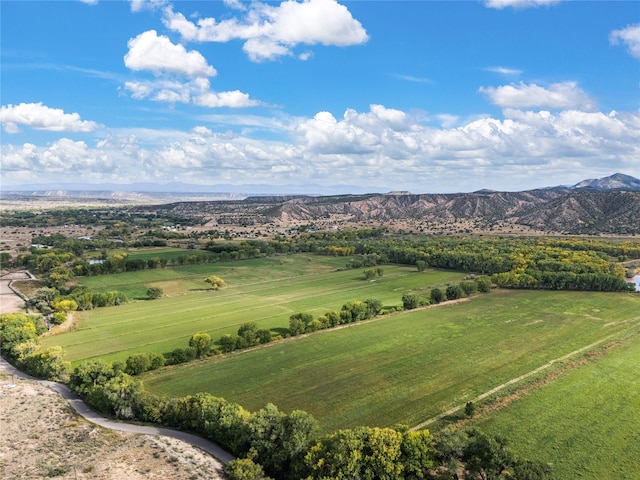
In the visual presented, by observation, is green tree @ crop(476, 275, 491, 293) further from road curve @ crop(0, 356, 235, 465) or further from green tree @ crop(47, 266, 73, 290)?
green tree @ crop(47, 266, 73, 290)

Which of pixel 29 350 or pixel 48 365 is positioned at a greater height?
pixel 29 350

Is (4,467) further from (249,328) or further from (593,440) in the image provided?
(593,440)

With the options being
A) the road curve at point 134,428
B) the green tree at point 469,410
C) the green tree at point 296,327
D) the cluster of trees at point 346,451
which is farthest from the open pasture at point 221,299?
the green tree at point 469,410

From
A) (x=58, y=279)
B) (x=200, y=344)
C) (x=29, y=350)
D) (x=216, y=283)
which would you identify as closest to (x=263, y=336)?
(x=200, y=344)

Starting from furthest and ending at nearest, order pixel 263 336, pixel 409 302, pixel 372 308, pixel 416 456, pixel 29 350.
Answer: pixel 409 302 < pixel 372 308 < pixel 263 336 < pixel 29 350 < pixel 416 456

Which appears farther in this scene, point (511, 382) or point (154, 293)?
point (154, 293)

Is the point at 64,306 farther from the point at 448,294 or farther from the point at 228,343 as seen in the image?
the point at 448,294

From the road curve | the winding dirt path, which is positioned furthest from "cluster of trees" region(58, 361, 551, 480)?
the winding dirt path
